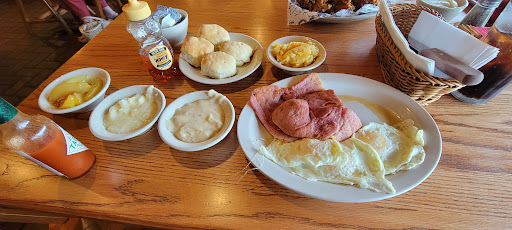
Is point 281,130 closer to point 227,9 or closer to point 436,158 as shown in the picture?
point 436,158

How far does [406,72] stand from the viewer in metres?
1.10

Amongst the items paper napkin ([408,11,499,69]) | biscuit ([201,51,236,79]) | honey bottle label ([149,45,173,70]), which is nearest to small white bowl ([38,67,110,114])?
honey bottle label ([149,45,173,70])

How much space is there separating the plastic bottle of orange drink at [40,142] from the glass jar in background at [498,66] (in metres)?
1.71

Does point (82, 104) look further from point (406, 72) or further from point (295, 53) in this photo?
point (406, 72)

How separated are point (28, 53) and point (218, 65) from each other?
13.0 feet

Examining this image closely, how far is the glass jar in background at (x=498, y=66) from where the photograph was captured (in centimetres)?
103

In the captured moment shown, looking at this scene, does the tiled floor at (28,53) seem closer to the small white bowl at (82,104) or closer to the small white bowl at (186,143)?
the small white bowl at (82,104)

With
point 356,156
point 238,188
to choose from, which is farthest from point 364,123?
point 238,188

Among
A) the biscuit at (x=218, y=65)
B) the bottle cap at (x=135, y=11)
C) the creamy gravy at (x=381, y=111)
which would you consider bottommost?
the creamy gravy at (x=381, y=111)

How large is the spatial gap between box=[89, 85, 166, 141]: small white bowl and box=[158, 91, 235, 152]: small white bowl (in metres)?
0.04

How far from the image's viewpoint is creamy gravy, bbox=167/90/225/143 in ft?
3.33

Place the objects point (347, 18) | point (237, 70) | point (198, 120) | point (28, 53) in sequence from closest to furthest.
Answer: point (198, 120), point (237, 70), point (347, 18), point (28, 53)

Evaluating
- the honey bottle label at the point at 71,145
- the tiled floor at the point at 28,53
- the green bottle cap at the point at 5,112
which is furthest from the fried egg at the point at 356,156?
the tiled floor at the point at 28,53

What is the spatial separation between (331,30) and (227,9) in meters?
0.87
